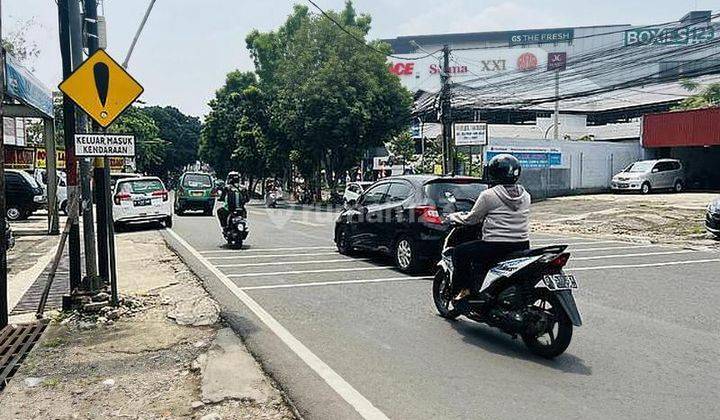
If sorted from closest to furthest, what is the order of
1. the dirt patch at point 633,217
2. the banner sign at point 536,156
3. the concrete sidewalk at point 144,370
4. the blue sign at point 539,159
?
the concrete sidewalk at point 144,370 → the dirt patch at point 633,217 → the banner sign at point 536,156 → the blue sign at point 539,159

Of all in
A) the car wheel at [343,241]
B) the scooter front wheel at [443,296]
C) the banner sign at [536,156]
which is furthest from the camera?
the banner sign at [536,156]

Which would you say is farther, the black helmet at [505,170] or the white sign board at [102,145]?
the white sign board at [102,145]

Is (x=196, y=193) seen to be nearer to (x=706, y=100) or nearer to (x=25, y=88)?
(x=25, y=88)

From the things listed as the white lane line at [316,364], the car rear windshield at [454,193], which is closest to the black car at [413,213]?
the car rear windshield at [454,193]

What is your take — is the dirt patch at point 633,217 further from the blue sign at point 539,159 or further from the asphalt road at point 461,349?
the asphalt road at point 461,349

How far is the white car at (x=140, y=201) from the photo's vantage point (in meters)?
18.8

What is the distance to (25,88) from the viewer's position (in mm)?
13359

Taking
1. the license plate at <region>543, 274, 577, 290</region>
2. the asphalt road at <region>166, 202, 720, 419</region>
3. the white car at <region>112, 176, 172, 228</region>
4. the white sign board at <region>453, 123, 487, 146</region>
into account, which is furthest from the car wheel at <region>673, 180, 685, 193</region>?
the license plate at <region>543, 274, 577, 290</region>

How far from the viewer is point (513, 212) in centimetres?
619

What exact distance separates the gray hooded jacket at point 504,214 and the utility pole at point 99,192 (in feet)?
15.1

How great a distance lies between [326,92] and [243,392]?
94.5 ft

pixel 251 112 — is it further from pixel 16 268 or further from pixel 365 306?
pixel 365 306

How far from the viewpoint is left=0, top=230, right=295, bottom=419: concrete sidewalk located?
461 centimetres

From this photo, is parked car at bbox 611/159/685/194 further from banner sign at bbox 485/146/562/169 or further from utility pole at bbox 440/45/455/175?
utility pole at bbox 440/45/455/175
